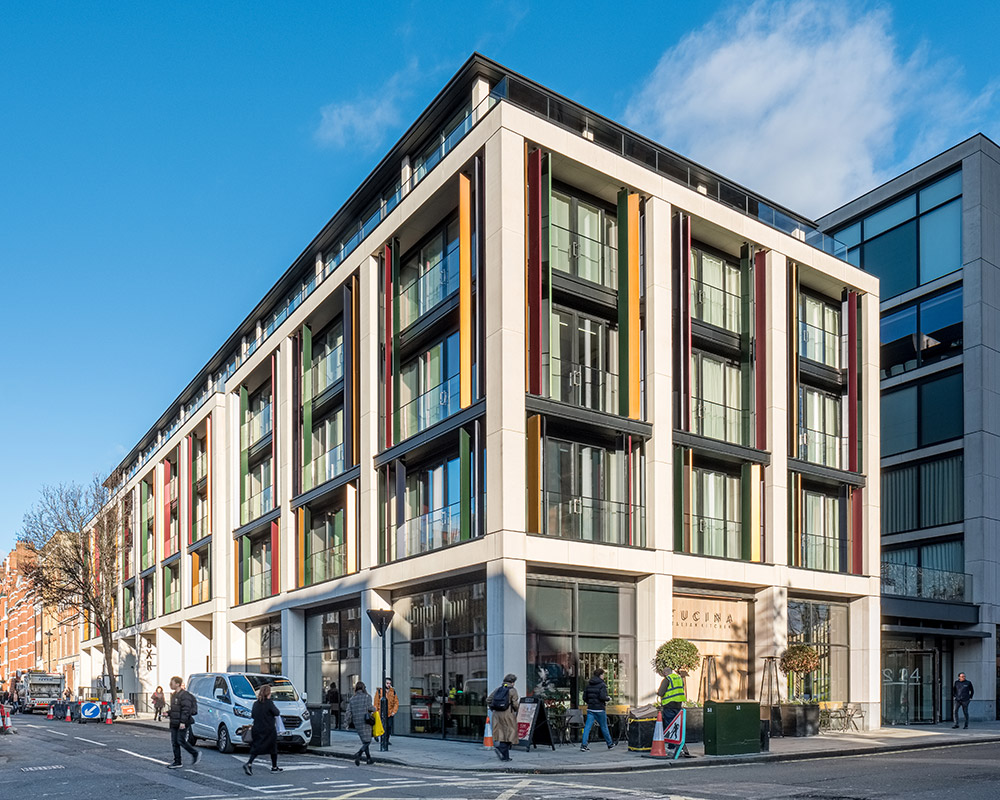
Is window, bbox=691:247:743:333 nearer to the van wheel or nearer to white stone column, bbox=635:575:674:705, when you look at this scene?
white stone column, bbox=635:575:674:705

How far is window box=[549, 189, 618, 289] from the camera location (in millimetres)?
26969

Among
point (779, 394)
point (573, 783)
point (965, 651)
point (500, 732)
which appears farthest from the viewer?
point (965, 651)

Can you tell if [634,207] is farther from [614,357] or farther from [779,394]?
[779,394]

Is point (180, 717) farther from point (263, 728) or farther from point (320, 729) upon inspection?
point (320, 729)

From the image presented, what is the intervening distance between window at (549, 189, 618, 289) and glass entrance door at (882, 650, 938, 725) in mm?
17163

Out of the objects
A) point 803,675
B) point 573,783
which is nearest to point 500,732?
point 573,783

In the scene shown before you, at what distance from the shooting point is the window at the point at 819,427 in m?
32.8

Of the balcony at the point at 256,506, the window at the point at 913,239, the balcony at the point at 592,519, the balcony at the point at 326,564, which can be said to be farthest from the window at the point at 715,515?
the balcony at the point at 256,506

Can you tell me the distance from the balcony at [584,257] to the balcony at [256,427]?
20.4 m

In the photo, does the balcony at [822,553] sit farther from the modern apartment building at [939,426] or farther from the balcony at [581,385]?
the balcony at [581,385]

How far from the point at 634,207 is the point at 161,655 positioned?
143ft

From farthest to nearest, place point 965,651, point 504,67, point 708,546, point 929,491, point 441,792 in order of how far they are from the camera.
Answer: point 929,491 → point 965,651 → point 708,546 → point 504,67 → point 441,792

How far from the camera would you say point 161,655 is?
5966cm

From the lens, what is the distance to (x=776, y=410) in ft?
102
